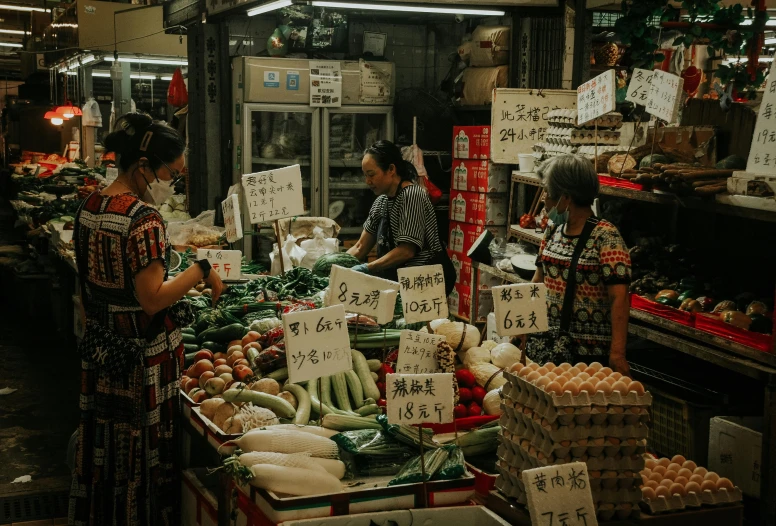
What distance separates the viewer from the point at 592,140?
19.6 ft

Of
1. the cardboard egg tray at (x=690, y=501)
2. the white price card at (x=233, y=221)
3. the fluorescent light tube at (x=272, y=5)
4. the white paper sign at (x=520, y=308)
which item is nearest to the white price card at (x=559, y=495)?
the cardboard egg tray at (x=690, y=501)

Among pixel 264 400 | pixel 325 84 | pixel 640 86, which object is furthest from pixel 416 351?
pixel 325 84

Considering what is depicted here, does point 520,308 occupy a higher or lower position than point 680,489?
higher

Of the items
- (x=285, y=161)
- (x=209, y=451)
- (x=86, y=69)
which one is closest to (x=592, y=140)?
(x=209, y=451)

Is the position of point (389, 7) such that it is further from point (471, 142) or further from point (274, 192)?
point (274, 192)

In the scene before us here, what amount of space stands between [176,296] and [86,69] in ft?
45.4

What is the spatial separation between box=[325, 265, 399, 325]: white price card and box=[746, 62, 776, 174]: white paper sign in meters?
1.75

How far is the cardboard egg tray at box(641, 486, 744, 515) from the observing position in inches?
112

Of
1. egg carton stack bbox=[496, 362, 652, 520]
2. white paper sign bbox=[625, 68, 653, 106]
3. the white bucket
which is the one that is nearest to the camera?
egg carton stack bbox=[496, 362, 652, 520]

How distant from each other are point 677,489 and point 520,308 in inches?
37.3

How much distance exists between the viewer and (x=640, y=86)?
4902 mm

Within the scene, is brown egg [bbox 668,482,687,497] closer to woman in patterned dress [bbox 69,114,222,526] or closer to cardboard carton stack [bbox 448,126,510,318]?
woman in patterned dress [bbox 69,114,222,526]

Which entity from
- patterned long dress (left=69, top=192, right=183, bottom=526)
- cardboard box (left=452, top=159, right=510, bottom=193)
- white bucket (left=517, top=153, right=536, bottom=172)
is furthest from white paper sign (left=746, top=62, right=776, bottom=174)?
cardboard box (left=452, top=159, right=510, bottom=193)

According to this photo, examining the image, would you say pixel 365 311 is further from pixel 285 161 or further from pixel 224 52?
pixel 224 52
